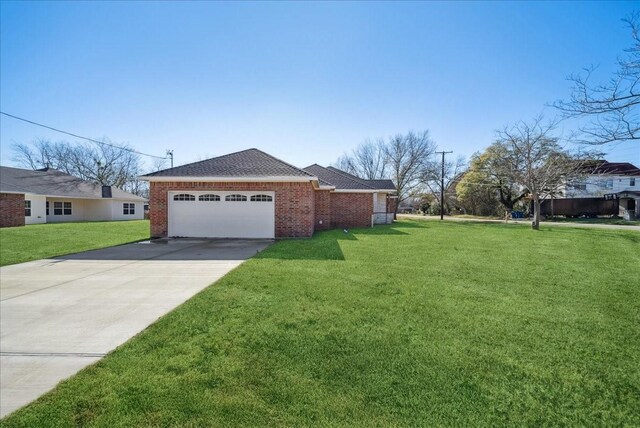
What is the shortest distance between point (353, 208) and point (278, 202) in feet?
25.7

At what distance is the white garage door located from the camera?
1402cm

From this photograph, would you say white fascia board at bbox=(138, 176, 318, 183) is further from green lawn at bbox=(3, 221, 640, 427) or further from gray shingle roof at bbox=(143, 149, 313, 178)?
green lawn at bbox=(3, 221, 640, 427)

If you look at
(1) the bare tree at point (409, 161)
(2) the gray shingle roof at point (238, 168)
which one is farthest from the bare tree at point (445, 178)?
(2) the gray shingle roof at point (238, 168)

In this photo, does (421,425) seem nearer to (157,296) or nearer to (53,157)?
(157,296)

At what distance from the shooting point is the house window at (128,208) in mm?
32281

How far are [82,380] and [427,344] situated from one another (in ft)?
11.5

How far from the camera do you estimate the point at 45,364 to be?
3332 millimetres

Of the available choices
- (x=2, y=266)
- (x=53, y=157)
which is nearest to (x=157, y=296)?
(x=2, y=266)

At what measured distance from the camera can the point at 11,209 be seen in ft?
68.7

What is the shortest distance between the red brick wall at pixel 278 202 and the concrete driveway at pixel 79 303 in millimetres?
3911

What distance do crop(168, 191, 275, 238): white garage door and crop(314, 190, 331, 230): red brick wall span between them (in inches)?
204

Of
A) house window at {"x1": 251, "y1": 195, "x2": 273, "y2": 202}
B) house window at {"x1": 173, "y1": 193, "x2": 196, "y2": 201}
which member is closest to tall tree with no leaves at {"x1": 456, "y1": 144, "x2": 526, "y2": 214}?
house window at {"x1": 251, "y1": 195, "x2": 273, "y2": 202}

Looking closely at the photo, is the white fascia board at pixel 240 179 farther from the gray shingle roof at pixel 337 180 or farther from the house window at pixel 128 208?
the house window at pixel 128 208

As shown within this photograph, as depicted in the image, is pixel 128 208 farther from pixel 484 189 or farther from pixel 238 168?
pixel 484 189
